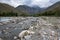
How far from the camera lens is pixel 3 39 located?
32.0 ft

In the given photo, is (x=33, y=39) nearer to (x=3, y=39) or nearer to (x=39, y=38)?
(x=39, y=38)

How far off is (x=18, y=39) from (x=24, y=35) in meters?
0.73

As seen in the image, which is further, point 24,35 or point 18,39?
point 24,35

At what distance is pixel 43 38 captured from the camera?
31.7 ft

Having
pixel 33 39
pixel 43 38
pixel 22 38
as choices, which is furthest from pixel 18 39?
pixel 43 38

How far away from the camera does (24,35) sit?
1003 centimetres

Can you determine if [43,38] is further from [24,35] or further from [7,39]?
[7,39]

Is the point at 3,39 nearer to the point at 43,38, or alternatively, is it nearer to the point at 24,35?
the point at 24,35

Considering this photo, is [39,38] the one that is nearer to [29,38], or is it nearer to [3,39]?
[29,38]

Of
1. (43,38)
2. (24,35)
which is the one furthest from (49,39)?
(24,35)

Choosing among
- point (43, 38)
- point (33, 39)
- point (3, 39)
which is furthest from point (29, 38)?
point (3, 39)

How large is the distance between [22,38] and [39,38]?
108cm

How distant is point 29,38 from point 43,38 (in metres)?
0.92

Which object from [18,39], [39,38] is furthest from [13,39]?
[39,38]
